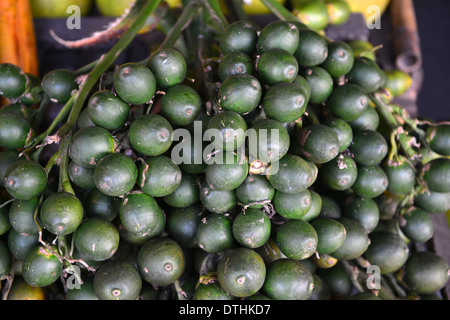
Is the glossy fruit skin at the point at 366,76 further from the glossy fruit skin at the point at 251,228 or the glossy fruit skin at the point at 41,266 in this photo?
the glossy fruit skin at the point at 41,266

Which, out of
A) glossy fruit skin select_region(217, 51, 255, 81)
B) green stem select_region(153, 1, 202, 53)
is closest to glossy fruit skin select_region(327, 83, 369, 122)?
glossy fruit skin select_region(217, 51, 255, 81)

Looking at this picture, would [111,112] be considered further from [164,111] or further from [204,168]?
[204,168]

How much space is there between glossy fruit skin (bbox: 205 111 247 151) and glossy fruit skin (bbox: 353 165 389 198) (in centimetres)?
50

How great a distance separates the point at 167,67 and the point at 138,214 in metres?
0.47

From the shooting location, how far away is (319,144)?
129 cm

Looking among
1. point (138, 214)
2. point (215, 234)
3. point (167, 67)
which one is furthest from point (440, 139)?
point (138, 214)

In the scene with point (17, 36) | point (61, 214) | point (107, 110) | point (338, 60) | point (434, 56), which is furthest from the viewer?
point (434, 56)

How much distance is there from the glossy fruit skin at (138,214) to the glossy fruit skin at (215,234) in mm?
149

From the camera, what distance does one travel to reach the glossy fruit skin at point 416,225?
1.58 metres

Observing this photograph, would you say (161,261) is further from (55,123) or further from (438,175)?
(438,175)

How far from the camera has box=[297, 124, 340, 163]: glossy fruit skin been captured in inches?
50.9

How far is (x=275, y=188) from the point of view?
4.25 ft
